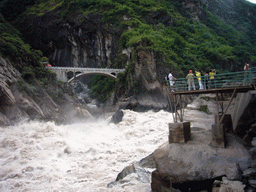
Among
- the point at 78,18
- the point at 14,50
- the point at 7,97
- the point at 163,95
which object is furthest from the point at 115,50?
the point at 7,97

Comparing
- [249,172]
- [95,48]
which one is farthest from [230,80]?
[95,48]

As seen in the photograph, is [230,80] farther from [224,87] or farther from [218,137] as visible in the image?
[218,137]

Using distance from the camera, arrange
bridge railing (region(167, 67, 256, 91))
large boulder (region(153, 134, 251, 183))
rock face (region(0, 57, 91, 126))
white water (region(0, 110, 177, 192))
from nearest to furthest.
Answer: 1. large boulder (region(153, 134, 251, 183))
2. bridge railing (region(167, 67, 256, 91))
3. white water (region(0, 110, 177, 192))
4. rock face (region(0, 57, 91, 126))

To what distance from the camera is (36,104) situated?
28.5m

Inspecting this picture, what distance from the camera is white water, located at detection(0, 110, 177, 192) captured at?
12586 millimetres

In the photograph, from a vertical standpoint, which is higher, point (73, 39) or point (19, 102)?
point (73, 39)

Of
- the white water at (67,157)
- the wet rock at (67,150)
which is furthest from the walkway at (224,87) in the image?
the wet rock at (67,150)

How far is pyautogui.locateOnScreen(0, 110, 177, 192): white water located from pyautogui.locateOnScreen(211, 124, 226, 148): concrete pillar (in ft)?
13.6

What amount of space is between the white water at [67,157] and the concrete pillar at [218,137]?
413 cm

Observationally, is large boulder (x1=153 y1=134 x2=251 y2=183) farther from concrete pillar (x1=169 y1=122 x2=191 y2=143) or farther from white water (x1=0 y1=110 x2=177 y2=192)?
white water (x1=0 y1=110 x2=177 y2=192)

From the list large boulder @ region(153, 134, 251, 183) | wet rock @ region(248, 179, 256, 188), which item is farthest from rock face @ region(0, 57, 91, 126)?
wet rock @ region(248, 179, 256, 188)

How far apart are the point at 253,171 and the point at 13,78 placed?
88.4 ft

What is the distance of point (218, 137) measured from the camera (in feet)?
35.4

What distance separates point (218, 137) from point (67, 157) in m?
12.1
